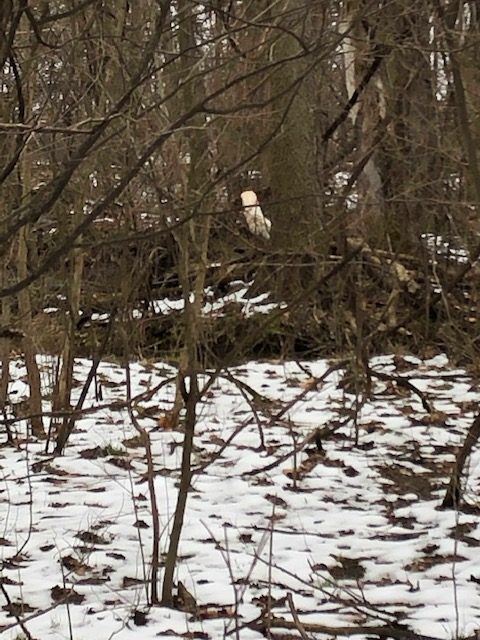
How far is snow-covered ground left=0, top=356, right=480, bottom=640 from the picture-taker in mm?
3584

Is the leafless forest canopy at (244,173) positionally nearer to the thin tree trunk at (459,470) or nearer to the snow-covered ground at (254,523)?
the snow-covered ground at (254,523)

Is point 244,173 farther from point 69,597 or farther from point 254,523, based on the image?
point 69,597

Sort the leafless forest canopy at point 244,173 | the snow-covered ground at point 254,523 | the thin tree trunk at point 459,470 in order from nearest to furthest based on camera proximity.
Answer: the leafless forest canopy at point 244,173 < the snow-covered ground at point 254,523 < the thin tree trunk at point 459,470

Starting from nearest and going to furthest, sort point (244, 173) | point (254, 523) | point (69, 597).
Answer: point (69, 597) → point (254, 523) → point (244, 173)

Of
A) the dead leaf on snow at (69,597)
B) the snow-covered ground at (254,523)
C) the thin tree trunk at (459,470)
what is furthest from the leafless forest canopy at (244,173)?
the dead leaf on snow at (69,597)

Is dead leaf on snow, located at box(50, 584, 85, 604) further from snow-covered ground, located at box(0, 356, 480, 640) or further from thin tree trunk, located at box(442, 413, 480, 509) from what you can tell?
thin tree trunk, located at box(442, 413, 480, 509)

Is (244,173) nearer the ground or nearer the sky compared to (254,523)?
nearer the sky

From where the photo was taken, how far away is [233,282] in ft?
30.5

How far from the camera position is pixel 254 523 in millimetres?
4875

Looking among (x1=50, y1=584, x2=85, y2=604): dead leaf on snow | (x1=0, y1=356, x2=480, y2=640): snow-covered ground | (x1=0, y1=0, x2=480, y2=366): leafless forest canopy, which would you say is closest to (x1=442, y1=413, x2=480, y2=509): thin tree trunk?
(x1=0, y1=356, x2=480, y2=640): snow-covered ground

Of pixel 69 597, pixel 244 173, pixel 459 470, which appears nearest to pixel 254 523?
pixel 459 470

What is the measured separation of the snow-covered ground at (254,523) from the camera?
141 inches

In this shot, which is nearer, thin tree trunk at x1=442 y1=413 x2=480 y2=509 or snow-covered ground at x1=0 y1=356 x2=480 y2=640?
snow-covered ground at x1=0 y1=356 x2=480 y2=640

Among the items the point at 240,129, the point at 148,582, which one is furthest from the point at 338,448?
the point at 148,582
